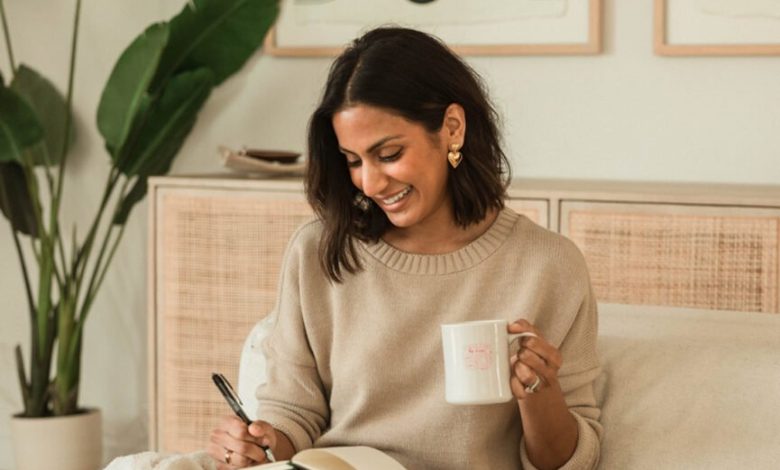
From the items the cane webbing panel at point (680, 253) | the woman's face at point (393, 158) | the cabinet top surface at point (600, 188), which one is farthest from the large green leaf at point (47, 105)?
the woman's face at point (393, 158)

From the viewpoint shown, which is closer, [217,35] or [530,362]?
[530,362]

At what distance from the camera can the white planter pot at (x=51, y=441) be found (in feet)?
10.9

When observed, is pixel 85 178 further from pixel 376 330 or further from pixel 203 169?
pixel 376 330

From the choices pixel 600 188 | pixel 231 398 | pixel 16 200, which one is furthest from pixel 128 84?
pixel 231 398

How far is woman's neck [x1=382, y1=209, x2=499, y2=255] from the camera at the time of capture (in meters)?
1.91

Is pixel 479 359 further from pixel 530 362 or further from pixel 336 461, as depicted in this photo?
pixel 336 461

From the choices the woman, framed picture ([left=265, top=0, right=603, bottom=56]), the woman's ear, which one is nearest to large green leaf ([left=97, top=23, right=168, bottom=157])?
framed picture ([left=265, top=0, right=603, bottom=56])

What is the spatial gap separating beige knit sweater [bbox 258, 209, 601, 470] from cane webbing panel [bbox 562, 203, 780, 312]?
74cm

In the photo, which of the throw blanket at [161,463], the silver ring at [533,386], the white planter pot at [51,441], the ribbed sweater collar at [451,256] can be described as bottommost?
the white planter pot at [51,441]

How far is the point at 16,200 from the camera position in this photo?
3430 mm

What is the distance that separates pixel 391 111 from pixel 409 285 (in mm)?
267

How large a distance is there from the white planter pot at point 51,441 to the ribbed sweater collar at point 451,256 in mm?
1681

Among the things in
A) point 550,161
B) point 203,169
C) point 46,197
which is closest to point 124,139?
point 203,169

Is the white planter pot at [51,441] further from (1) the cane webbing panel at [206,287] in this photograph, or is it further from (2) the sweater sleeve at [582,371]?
(2) the sweater sleeve at [582,371]
